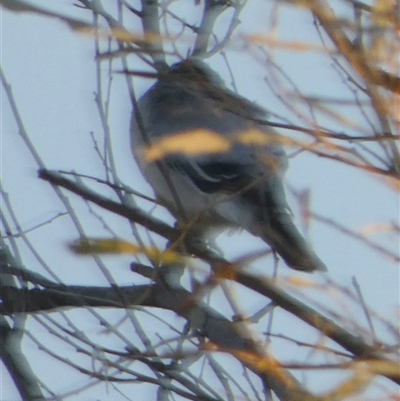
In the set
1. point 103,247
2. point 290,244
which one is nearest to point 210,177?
point 290,244

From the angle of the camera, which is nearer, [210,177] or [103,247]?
[103,247]

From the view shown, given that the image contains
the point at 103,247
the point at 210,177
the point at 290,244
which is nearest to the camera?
the point at 103,247

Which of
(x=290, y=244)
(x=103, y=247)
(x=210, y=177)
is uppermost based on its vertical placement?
(x=210, y=177)

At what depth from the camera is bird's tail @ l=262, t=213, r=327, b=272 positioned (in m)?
2.41

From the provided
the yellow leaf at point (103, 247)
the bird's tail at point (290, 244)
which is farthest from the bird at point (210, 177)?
the yellow leaf at point (103, 247)

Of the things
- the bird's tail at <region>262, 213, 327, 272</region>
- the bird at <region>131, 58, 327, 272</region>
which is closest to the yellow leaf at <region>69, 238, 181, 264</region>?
the bird's tail at <region>262, 213, 327, 272</region>

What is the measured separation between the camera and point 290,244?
116 inches

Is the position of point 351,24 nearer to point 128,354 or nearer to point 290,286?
point 290,286

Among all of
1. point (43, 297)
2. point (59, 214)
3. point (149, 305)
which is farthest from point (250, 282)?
point (59, 214)

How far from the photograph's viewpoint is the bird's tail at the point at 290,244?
7.90 feet

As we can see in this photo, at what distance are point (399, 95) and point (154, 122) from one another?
10.8ft

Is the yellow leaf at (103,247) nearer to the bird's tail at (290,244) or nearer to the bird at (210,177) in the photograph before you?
the bird's tail at (290,244)

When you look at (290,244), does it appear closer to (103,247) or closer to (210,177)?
(210,177)

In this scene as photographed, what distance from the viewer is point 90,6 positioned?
216 cm
